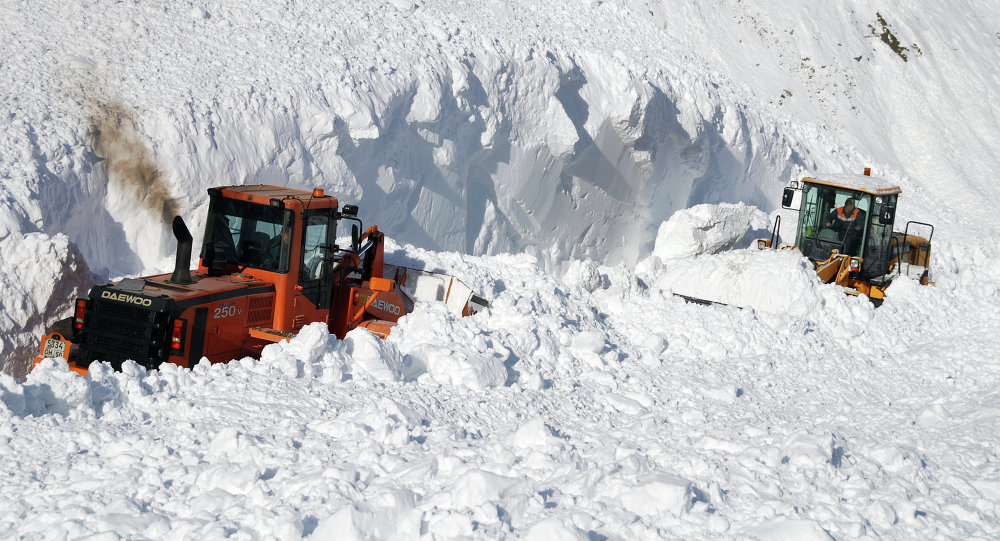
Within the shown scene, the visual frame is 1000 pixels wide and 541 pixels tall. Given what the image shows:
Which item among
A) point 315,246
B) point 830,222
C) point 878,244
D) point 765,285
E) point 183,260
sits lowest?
point 765,285

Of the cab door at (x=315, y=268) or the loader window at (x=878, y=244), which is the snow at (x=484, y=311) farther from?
the loader window at (x=878, y=244)

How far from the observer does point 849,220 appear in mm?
13086

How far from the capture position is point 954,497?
5.39 meters

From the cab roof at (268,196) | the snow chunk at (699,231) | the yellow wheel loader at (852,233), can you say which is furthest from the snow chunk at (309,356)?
the snow chunk at (699,231)

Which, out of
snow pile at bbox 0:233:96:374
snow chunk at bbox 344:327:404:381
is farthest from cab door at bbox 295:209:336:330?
snow pile at bbox 0:233:96:374

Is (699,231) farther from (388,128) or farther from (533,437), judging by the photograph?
(533,437)

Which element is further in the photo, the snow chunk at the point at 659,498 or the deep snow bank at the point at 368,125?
the deep snow bank at the point at 368,125

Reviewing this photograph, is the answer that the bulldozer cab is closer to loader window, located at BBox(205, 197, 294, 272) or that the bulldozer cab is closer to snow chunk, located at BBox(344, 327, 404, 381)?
snow chunk, located at BBox(344, 327, 404, 381)

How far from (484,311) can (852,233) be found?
7017 millimetres

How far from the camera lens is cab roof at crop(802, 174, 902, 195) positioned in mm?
12828

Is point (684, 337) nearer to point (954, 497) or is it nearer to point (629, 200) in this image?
point (954, 497)

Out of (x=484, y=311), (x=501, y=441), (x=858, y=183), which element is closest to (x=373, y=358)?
(x=501, y=441)

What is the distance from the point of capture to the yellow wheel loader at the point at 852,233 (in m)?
12.6

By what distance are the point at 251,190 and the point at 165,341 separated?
1.83 meters
